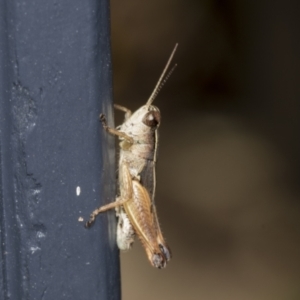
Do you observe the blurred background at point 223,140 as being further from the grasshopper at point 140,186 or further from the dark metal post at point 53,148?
the dark metal post at point 53,148

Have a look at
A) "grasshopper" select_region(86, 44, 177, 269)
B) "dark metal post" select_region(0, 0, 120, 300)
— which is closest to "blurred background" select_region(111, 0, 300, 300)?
"grasshopper" select_region(86, 44, 177, 269)

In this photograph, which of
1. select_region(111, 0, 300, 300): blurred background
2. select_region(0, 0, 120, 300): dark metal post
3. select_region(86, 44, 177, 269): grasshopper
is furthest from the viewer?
select_region(111, 0, 300, 300): blurred background

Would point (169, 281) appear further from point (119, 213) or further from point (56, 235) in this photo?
point (56, 235)

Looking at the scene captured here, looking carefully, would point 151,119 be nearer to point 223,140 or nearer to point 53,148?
point 53,148

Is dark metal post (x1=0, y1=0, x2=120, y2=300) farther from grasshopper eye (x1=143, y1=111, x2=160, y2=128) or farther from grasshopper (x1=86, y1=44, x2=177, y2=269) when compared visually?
grasshopper eye (x1=143, y1=111, x2=160, y2=128)

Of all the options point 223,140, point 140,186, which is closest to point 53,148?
point 140,186

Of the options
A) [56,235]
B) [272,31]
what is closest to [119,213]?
[56,235]
